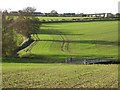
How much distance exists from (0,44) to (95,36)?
4215 cm

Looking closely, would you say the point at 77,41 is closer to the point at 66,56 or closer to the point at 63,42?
the point at 63,42

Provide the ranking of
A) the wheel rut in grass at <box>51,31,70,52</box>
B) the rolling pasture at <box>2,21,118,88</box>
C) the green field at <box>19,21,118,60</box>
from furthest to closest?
the wheel rut in grass at <box>51,31,70,52</box> < the green field at <box>19,21,118,60</box> < the rolling pasture at <box>2,21,118,88</box>

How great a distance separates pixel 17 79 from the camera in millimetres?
24016

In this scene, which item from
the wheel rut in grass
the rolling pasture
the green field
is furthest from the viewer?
the wheel rut in grass

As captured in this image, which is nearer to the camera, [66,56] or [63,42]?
[66,56]

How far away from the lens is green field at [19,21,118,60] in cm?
6881

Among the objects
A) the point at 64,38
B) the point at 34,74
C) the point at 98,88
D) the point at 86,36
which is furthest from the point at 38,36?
the point at 98,88

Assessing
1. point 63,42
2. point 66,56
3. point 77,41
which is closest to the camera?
point 66,56

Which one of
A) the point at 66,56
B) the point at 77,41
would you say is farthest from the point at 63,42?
the point at 66,56

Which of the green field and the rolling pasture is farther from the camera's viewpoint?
the green field

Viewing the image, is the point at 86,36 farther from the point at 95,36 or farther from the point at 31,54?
the point at 31,54

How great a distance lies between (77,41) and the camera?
291ft

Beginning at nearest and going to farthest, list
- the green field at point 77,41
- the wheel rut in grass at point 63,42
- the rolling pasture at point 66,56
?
the rolling pasture at point 66,56 → the green field at point 77,41 → the wheel rut in grass at point 63,42

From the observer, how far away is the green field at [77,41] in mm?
68812
